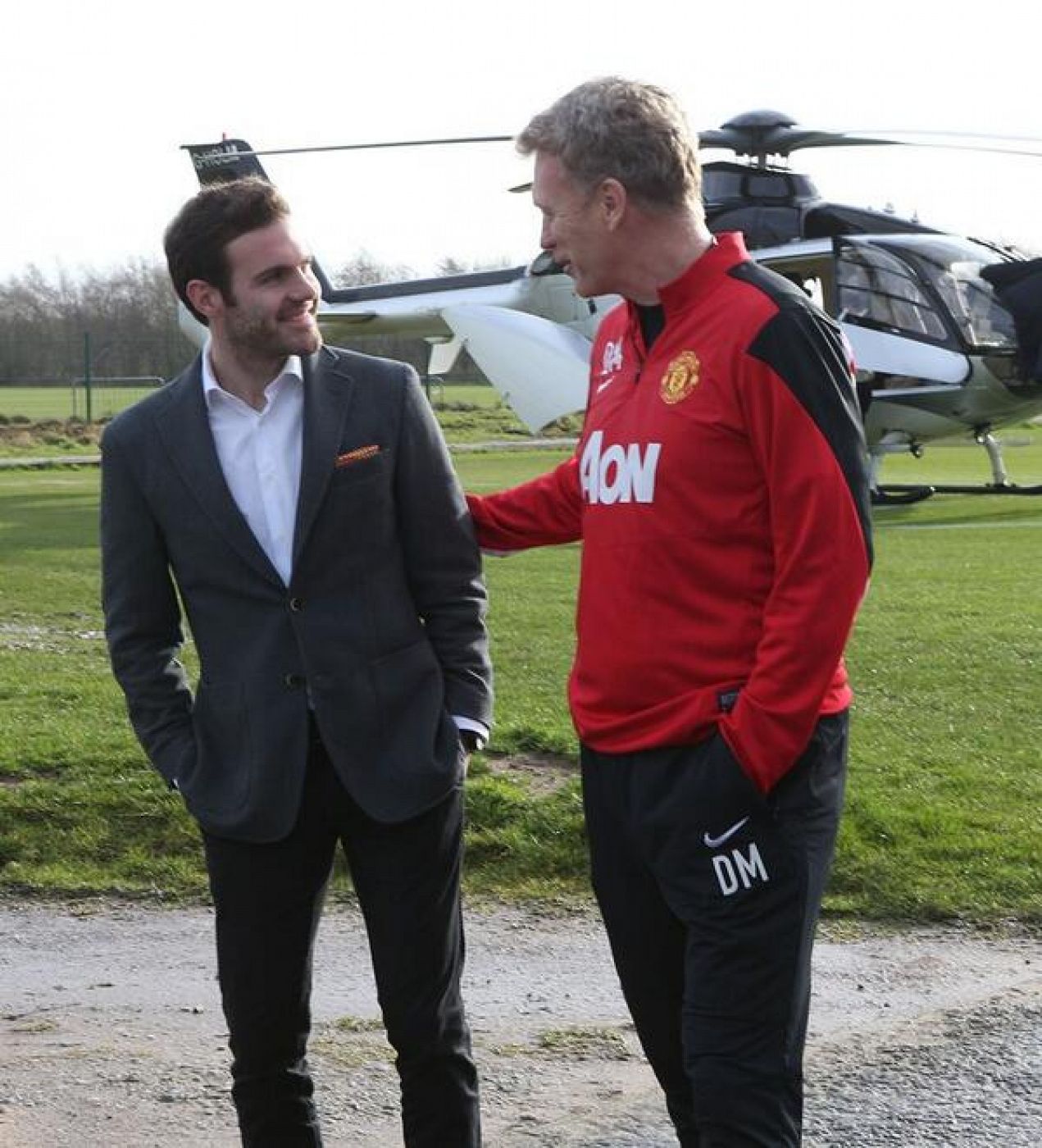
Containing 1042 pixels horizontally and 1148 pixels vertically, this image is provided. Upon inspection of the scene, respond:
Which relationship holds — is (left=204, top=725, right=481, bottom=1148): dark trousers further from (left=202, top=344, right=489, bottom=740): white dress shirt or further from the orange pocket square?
the orange pocket square

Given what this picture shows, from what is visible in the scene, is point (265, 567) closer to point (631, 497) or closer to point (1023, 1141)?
point (631, 497)

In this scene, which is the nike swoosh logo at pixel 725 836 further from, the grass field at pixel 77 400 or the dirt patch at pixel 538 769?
the grass field at pixel 77 400

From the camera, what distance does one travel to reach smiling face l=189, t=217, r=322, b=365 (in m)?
3.04

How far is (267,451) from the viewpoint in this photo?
3.17 metres

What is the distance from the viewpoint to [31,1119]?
3678mm

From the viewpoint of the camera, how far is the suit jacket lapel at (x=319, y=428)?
10.1 feet

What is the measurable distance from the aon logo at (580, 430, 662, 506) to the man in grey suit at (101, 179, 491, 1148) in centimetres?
42

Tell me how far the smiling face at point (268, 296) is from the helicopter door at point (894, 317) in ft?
52.1

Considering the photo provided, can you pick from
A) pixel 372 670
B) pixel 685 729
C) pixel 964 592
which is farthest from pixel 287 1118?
pixel 964 592

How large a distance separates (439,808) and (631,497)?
74 cm

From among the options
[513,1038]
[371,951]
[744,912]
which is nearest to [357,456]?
[371,951]

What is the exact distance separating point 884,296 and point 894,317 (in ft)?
0.82

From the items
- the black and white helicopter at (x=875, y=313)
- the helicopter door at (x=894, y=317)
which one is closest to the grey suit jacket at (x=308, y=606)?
the black and white helicopter at (x=875, y=313)

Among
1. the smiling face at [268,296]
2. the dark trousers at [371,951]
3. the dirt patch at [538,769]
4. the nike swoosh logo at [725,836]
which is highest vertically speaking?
the smiling face at [268,296]
